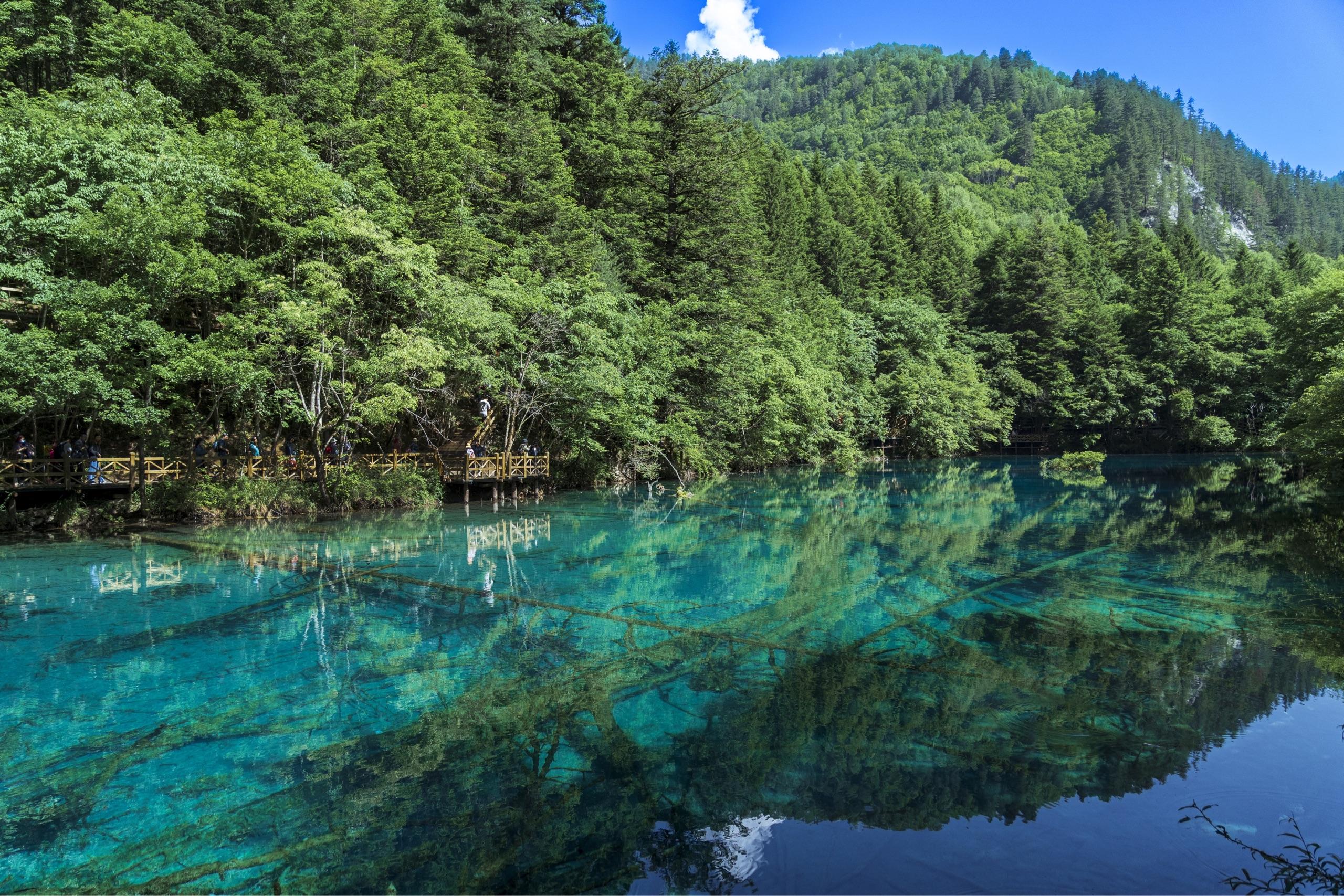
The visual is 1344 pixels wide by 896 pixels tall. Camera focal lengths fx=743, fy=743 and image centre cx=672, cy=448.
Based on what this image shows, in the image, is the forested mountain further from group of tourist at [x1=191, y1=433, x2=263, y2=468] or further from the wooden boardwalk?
group of tourist at [x1=191, y1=433, x2=263, y2=468]

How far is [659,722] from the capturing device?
734 cm

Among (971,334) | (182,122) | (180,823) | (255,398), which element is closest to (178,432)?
(255,398)

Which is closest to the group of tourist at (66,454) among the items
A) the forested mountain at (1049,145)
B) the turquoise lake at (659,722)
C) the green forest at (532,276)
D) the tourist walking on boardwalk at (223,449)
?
the green forest at (532,276)

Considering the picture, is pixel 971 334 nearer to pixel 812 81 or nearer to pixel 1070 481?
pixel 1070 481

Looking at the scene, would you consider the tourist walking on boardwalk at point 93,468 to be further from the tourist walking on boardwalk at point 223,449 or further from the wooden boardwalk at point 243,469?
the tourist walking on boardwalk at point 223,449

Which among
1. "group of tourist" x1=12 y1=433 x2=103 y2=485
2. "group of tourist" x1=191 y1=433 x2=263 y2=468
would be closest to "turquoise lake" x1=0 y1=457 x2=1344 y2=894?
"group of tourist" x1=12 y1=433 x2=103 y2=485

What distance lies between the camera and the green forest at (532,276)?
19.4m

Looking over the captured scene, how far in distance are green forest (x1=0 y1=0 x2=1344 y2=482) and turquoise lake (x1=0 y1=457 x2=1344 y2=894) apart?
26.0ft

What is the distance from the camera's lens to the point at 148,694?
26.7ft

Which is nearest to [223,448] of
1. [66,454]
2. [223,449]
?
[223,449]

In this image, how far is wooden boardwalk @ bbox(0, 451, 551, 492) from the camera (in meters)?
18.8

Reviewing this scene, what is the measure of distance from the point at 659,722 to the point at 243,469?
19722 millimetres

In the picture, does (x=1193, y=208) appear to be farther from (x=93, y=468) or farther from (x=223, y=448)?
(x=93, y=468)

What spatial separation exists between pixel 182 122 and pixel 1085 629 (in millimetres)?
29297
